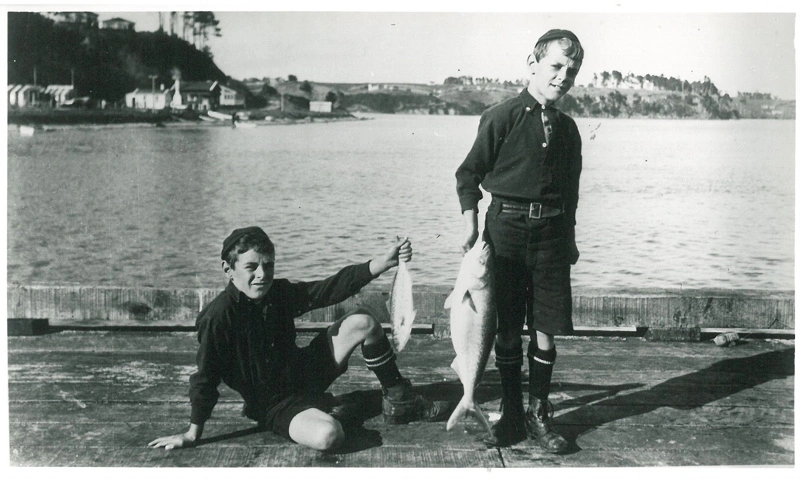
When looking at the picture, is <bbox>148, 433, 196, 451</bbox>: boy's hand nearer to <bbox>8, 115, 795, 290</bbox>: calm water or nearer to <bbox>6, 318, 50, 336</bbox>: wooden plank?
<bbox>6, 318, 50, 336</bbox>: wooden plank

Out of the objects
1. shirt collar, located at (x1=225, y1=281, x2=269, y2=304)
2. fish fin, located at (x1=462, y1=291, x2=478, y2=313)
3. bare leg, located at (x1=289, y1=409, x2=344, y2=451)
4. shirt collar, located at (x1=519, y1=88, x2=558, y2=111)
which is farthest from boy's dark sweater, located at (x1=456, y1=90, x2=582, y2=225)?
bare leg, located at (x1=289, y1=409, x2=344, y2=451)

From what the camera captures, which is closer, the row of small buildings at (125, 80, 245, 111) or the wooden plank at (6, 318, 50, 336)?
the wooden plank at (6, 318, 50, 336)

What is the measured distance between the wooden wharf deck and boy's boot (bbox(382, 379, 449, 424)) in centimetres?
7

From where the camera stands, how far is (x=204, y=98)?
1748 cm

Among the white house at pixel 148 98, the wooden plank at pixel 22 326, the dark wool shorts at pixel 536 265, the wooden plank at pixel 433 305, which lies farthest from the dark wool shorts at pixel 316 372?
the white house at pixel 148 98

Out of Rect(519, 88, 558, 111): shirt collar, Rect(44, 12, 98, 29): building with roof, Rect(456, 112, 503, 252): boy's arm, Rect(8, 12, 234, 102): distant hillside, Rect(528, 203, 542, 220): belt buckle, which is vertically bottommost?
Rect(528, 203, 542, 220): belt buckle

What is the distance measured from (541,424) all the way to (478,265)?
84 centimetres

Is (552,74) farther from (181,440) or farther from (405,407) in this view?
(181,440)

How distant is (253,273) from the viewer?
→ 3.95 metres

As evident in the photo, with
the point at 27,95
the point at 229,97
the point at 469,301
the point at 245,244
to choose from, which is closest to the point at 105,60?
the point at 27,95

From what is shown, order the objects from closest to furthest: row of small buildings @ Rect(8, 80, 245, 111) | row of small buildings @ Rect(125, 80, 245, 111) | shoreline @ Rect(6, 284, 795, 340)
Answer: shoreline @ Rect(6, 284, 795, 340), row of small buildings @ Rect(8, 80, 245, 111), row of small buildings @ Rect(125, 80, 245, 111)

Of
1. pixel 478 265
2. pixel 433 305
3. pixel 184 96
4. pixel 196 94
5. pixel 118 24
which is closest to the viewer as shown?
pixel 478 265

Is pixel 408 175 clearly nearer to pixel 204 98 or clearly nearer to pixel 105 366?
pixel 204 98

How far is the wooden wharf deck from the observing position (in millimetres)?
3760
